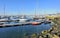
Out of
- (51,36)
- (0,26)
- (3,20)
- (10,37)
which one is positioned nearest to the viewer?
(51,36)

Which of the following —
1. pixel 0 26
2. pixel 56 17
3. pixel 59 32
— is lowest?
pixel 0 26

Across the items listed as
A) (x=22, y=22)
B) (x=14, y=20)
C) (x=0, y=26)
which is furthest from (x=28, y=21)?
(x=0, y=26)

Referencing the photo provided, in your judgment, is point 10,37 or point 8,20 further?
point 8,20

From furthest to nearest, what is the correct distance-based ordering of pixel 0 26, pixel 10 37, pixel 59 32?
pixel 0 26
pixel 10 37
pixel 59 32

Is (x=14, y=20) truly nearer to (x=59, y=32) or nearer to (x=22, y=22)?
(x=22, y=22)

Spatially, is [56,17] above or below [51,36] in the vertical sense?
above

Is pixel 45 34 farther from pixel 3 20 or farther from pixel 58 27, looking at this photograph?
pixel 3 20

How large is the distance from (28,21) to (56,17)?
1565 cm

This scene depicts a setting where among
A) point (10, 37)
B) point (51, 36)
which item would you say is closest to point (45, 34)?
point (51, 36)

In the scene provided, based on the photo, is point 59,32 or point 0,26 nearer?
point 59,32

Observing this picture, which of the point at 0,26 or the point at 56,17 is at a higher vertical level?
the point at 56,17

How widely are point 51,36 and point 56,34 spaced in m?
0.47

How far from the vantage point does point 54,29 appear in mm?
7145

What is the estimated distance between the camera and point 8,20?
23.2 metres
